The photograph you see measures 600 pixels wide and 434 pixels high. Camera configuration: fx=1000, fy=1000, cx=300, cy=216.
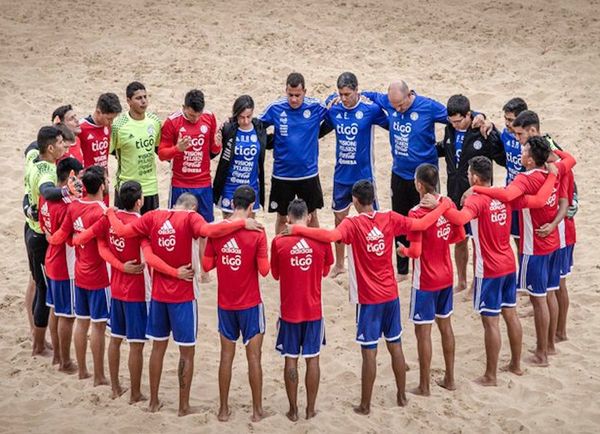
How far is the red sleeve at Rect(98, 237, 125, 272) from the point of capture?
10.3 m

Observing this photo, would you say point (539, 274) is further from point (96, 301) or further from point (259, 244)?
point (96, 301)

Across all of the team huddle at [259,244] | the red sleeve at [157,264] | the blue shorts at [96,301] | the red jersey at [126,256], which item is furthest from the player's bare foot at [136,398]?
the red sleeve at [157,264]

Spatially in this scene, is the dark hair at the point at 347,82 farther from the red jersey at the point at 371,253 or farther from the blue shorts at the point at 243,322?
the blue shorts at the point at 243,322

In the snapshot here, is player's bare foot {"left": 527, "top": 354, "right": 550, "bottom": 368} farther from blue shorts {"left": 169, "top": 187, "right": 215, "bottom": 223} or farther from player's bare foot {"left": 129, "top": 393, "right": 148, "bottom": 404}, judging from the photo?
blue shorts {"left": 169, "top": 187, "right": 215, "bottom": 223}

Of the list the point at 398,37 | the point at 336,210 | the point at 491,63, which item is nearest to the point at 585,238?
the point at 336,210

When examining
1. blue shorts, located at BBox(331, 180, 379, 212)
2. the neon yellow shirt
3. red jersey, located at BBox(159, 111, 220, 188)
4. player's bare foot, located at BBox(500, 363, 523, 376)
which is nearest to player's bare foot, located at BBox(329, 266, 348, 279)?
blue shorts, located at BBox(331, 180, 379, 212)

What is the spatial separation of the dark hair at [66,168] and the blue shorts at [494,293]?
15.2ft

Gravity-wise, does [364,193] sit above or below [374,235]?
above

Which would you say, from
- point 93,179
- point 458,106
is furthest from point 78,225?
point 458,106

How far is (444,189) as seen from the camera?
53.7 feet

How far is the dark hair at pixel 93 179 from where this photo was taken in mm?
10711

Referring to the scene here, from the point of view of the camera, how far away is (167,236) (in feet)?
33.0

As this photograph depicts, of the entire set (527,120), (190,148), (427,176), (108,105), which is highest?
(108,105)

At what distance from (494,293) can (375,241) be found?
1.72 metres
